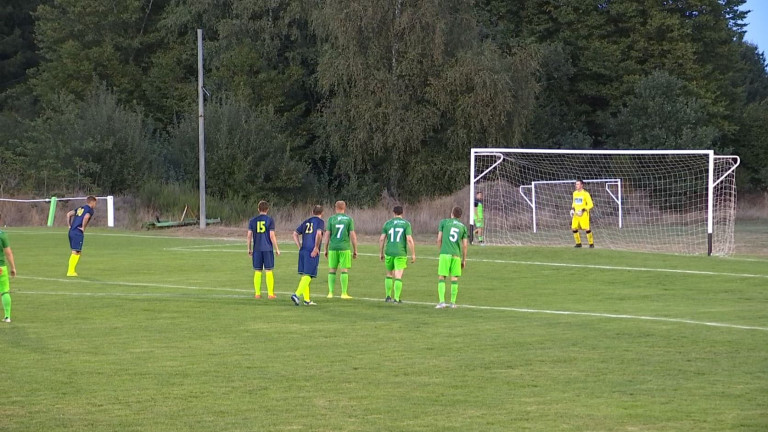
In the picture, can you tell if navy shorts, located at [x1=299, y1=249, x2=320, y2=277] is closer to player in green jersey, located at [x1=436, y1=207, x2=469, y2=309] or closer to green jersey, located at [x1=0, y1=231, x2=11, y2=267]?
player in green jersey, located at [x1=436, y1=207, x2=469, y2=309]

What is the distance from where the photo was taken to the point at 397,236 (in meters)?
21.0

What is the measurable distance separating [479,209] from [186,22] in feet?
115

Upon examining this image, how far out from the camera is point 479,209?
38000 mm

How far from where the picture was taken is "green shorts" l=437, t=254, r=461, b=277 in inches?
795

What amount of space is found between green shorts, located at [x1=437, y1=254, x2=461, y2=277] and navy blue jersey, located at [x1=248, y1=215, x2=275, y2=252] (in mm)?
3367

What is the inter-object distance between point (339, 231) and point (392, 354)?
21.8 ft

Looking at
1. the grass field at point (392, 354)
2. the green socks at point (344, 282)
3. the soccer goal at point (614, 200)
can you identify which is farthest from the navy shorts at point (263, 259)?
the soccer goal at point (614, 200)

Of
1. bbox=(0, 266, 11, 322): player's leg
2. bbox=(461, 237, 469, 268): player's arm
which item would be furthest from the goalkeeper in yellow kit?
bbox=(0, 266, 11, 322): player's leg

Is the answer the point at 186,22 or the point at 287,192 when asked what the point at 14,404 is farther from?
the point at 186,22

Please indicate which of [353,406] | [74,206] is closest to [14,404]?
[353,406]

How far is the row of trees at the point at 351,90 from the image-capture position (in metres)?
57.8

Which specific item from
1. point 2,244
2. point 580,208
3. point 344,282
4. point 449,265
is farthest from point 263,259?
point 580,208

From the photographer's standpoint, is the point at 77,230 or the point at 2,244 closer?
the point at 2,244

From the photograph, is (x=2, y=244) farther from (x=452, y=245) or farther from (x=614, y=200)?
(x=614, y=200)
